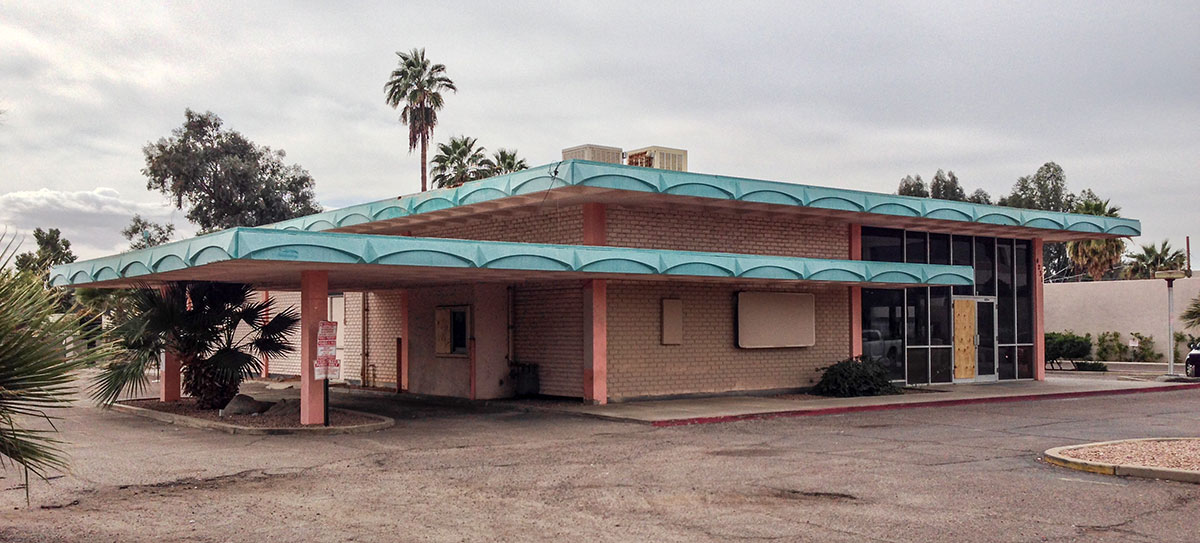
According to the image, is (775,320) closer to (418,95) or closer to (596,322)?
(596,322)

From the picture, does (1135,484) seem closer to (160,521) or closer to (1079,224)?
(160,521)

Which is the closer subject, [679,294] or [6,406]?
[6,406]

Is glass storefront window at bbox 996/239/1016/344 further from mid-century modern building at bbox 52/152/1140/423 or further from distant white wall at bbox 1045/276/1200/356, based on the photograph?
distant white wall at bbox 1045/276/1200/356

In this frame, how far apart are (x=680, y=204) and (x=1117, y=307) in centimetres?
2651

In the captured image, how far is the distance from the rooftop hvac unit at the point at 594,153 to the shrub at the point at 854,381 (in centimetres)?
713

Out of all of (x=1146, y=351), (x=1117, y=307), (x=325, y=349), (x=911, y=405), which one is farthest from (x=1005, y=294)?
(x=325, y=349)

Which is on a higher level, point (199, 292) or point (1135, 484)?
point (199, 292)

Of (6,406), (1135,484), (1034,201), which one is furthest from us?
(1034,201)

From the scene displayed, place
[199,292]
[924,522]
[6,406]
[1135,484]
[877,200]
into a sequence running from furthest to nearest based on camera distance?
[877,200]
[199,292]
[1135,484]
[924,522]
[6,406]

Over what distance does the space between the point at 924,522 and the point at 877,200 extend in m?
14.6

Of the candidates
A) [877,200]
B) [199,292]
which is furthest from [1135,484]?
[199,292]

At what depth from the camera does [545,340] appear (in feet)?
69.9

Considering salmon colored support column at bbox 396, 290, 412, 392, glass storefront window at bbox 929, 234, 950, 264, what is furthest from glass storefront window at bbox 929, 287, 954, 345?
salmon colored support column at bbox 396, 290, 412, 392

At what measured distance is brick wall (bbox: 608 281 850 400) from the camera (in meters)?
20.3
